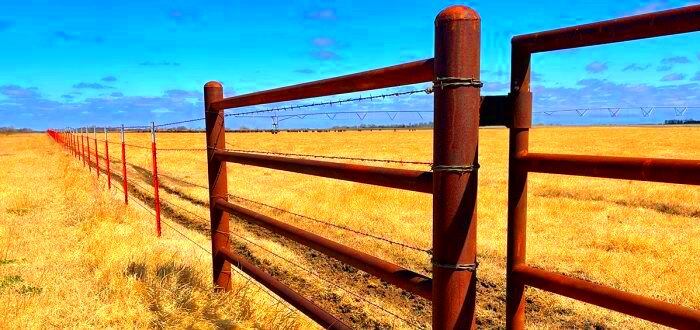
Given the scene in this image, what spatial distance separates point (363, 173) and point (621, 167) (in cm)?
121

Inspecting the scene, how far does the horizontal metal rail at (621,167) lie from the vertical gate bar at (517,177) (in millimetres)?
54

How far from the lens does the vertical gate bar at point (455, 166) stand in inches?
75.5

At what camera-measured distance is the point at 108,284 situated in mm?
4059

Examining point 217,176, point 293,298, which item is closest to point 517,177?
point 293,298

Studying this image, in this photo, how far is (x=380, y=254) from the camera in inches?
297

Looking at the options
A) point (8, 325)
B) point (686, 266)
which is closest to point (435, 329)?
point (8, 325)

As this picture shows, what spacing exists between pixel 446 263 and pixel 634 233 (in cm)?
801

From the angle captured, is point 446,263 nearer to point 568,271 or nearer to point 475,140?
point 475,140

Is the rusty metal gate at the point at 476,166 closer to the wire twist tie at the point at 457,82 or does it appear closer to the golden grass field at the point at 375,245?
the wire twist tie at the point at 457,82

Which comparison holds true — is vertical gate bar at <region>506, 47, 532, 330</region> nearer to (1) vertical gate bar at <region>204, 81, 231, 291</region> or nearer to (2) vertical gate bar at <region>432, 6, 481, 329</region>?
(2) vertical gate bar at <region>432, 6, 481, 329</region>

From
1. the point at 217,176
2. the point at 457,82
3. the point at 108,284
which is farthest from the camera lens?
the point at 217,176

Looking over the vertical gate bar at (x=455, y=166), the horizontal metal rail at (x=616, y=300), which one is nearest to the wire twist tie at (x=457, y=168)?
the vertical gate bar at (x=455, y=166)

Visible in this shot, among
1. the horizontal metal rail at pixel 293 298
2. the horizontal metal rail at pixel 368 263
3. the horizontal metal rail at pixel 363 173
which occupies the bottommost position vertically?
the horizontal metal rail at pixel 293 298

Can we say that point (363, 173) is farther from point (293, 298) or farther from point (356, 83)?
point (293, 298)
